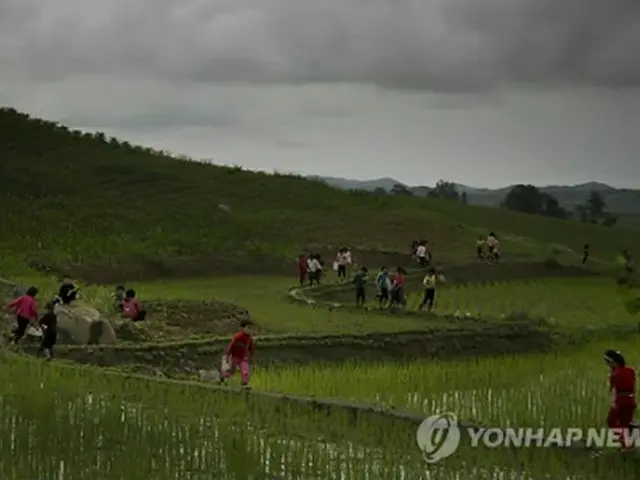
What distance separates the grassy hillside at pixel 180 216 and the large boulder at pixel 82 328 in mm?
9327

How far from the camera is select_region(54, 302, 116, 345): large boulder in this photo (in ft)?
50.8

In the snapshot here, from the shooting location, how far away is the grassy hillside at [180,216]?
29.7 meters

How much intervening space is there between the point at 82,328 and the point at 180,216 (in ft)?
64.1

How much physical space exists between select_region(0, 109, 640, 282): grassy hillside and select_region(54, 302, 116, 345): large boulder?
9327 millimetres

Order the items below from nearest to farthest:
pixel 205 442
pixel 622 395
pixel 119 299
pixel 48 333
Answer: pixel 622 395, pixel 205 442, pixel 48 333, pixel 119 299

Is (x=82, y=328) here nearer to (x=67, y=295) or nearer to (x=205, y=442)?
(x=67, y=295)

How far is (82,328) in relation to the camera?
1549 centimetres

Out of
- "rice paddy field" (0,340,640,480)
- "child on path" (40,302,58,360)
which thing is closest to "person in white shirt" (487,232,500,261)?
"rice paddy field" (0,340,640,480)

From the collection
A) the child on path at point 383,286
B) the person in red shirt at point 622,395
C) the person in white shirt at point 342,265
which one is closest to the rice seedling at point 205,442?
the person in red shirt at point 622,395

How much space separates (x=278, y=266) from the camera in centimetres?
2984

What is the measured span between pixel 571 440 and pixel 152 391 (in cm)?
455

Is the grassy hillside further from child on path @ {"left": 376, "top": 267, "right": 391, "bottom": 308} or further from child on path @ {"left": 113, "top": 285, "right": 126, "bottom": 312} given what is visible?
child on path @ {"left": 376, "top": 267, "right": 391, "bottom": 308}

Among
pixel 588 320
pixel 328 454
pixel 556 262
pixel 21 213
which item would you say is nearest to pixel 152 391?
pixel 328 454

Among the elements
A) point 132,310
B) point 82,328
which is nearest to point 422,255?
point 132,310
